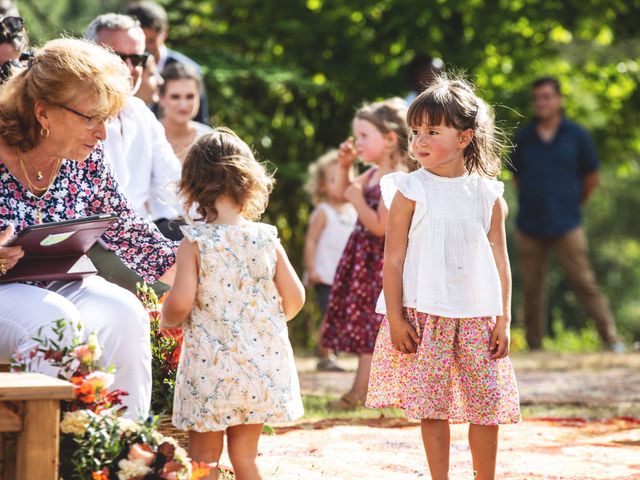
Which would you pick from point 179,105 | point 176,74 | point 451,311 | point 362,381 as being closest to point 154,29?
point 176,74

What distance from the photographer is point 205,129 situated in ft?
20.6

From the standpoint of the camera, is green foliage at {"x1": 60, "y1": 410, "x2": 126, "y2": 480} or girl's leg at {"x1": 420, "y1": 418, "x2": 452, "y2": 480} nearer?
green foliage at {"x1": 60, "y1": 410, "x2": 126, "y2": 480}

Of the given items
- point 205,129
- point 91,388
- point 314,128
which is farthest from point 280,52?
point 91,388

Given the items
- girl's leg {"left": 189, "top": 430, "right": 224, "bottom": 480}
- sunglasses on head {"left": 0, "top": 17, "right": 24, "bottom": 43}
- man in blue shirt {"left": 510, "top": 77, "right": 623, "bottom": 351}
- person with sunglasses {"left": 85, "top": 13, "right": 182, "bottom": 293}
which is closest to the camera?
girl's leg {"left": 189, "top": 430, "right": 224, "bottom": 480}

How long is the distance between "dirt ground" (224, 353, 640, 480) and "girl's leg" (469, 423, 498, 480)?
46cm

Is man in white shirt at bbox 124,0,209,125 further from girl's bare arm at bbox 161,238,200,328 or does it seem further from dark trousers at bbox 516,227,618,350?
dark trousers at bbox 516,227,618,350

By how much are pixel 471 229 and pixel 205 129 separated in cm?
274

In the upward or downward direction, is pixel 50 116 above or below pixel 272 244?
above

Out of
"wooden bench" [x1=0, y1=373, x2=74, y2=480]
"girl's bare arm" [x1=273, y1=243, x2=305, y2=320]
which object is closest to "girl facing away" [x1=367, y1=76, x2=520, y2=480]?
"girl's bare arm" [x1=273, y1=243, x2=305, y2=320]

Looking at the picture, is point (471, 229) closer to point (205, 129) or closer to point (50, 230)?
point (50, 230)

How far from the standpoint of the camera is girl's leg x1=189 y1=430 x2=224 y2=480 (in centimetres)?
352

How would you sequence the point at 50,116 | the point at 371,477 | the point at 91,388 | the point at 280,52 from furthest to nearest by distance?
the point at 280,52 → the point at 371,477 → the point at 50,116 → the point at 91,388

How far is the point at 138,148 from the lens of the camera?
510cm

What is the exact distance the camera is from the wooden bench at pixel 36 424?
2787 millimetres
